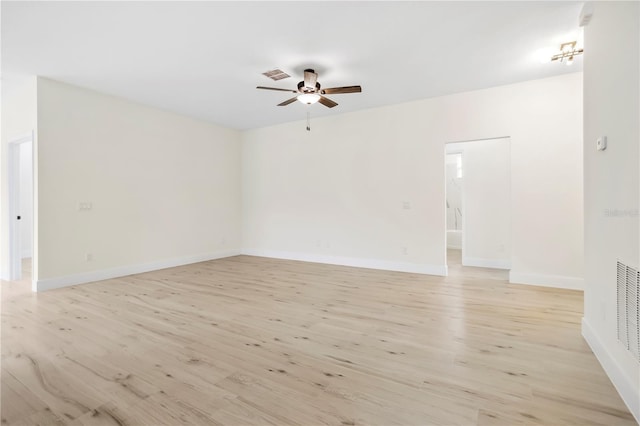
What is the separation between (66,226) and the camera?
4.38m

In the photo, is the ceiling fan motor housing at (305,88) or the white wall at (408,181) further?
the white wall at (408,181)

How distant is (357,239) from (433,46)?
343 cm

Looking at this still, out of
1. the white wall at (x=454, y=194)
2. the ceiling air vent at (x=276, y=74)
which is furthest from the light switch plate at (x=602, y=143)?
the white wall at (x=454, y=194)

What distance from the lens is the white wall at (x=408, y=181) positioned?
4172mm

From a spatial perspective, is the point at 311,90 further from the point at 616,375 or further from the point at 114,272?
the point at 114,272

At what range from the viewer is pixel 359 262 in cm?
573

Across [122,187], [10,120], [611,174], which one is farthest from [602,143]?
[10,120]

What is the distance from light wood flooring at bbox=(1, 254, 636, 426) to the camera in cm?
167

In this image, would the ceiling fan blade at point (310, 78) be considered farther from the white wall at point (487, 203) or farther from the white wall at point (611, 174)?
the white wall at point (487, 203)

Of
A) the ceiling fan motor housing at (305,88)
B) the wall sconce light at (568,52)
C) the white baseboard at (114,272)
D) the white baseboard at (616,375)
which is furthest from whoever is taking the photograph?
the white baseboard at (114,272)

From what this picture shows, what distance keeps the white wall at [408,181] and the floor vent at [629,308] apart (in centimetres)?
273

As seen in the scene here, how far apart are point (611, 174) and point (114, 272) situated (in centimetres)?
616

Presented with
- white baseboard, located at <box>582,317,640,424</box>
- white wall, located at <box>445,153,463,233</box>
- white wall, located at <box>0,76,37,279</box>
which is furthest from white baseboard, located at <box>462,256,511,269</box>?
white wall, located at <box>0,76,37,279</box>

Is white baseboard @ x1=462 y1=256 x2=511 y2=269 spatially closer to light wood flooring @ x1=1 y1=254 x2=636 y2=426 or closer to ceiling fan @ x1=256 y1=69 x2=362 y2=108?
light wood flooring @ x1=1 y1=254 x2=636 y2=426
